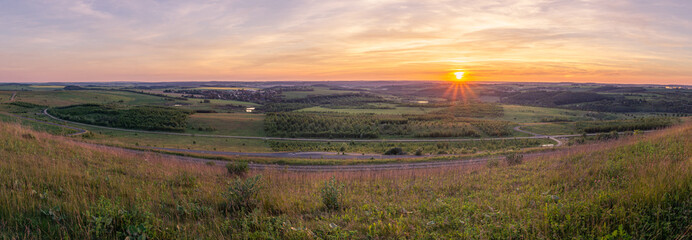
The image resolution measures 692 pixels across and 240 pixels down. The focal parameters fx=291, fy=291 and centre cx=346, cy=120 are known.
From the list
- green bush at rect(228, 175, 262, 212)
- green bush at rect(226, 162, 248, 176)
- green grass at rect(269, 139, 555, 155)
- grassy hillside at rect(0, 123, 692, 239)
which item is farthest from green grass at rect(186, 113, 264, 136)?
green bush at rect(228, 175, 262, 212)

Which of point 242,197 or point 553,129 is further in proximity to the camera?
point 553,129

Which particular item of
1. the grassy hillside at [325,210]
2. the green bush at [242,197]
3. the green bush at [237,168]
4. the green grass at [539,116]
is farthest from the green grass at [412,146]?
the green grass at [539,116]

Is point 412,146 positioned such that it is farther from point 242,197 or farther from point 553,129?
point 242,197

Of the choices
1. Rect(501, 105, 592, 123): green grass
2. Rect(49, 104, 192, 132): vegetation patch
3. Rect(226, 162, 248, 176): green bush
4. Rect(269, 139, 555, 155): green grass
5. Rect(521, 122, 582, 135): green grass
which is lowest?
Rect(269, 139, 555, 155): green grass

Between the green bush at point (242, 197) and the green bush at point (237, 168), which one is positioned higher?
the green bush at point (242, 197)

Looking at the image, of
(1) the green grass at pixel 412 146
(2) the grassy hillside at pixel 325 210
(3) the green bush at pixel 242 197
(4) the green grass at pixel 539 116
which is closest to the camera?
(2) the grassy hillside at pixel 325 210

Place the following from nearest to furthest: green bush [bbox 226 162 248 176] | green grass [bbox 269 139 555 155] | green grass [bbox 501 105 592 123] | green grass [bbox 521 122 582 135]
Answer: green bush [bbox 226 162 248 176] < green grass [bbox 269 139 555 155] < green grass [bbox 521 122 582 135] < green grass [bbox 501 105 592 123]

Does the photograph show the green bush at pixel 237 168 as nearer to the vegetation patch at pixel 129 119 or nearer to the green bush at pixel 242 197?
the green bush at pixel 242 197

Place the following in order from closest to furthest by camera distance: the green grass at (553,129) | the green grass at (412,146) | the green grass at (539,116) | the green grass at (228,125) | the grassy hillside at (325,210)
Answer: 1. the grassy hillside at (325,210)
2. the green grass at (412,146)
3. the green grass at (228,125)
4. the green grass at (553,129)
5. the green grass at (539,116)

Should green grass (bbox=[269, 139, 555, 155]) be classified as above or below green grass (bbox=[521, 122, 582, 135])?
below

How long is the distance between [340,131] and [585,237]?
63628 mm

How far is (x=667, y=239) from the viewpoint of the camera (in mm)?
4230

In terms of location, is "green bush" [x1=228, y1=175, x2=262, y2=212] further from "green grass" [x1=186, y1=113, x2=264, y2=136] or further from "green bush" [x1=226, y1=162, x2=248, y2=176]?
"green grass" [x1=186, y1=113, x2=264, y2=136]

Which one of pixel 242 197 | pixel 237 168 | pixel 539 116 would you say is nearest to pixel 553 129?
pixel 539 116
